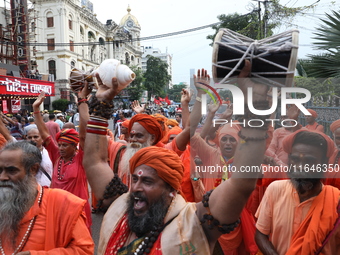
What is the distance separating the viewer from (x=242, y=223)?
295 cm

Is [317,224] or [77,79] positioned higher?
[77,79]

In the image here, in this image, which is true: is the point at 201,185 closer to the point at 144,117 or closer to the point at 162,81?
the point at 144,117

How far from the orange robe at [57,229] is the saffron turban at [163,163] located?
0.60m

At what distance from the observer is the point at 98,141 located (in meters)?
1.91

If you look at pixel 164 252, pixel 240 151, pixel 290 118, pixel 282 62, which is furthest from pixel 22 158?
pixel 290 118

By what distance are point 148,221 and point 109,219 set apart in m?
0.30

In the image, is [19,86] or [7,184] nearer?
[7,184]

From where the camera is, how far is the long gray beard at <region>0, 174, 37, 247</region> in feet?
6.45

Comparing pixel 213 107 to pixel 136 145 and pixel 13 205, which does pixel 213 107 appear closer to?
pixel 136 145

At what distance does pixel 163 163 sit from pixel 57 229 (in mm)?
874

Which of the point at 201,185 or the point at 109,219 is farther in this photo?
the point at 201,185

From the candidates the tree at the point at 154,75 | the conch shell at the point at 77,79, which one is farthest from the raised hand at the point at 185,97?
the tree at the point at 154,75

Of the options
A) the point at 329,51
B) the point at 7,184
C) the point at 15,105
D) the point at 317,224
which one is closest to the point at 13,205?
the point at 7,184

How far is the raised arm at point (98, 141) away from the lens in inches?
74.4
